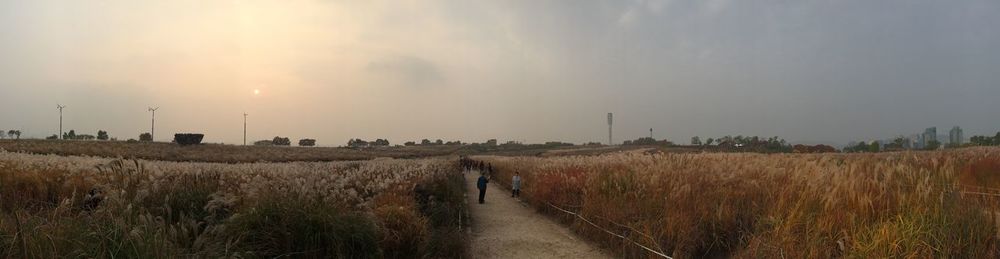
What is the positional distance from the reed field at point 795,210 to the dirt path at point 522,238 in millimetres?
436

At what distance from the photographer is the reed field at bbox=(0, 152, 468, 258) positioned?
159 inches

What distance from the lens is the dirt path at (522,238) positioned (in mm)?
10148

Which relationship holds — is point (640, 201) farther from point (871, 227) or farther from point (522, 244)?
point (871, 227)

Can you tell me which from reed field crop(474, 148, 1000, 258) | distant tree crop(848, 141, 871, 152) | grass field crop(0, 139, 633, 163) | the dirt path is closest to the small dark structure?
grass field crop(0, 139, 633, 163)

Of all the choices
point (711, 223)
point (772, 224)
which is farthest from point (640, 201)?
point (772, 224)

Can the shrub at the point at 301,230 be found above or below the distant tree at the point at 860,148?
below

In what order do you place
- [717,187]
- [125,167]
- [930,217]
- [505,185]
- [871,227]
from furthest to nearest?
[505,185], [717,187], [125,167], [871,227], [930,217]

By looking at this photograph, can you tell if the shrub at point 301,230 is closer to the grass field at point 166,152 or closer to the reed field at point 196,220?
the reed field at point 196,220

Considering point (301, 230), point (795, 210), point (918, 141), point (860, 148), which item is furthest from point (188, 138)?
point (918, 141)

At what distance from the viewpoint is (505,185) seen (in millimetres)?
31500

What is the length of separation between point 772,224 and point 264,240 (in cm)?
623

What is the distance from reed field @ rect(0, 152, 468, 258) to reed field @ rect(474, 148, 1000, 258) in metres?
3.37

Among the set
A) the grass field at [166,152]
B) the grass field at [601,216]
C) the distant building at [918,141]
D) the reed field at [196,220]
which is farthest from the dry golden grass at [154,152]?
the distant building at [918,141]

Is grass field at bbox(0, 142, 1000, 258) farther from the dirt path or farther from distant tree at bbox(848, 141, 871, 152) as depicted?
distant tree at bbox(848, 141, 871, 152)
